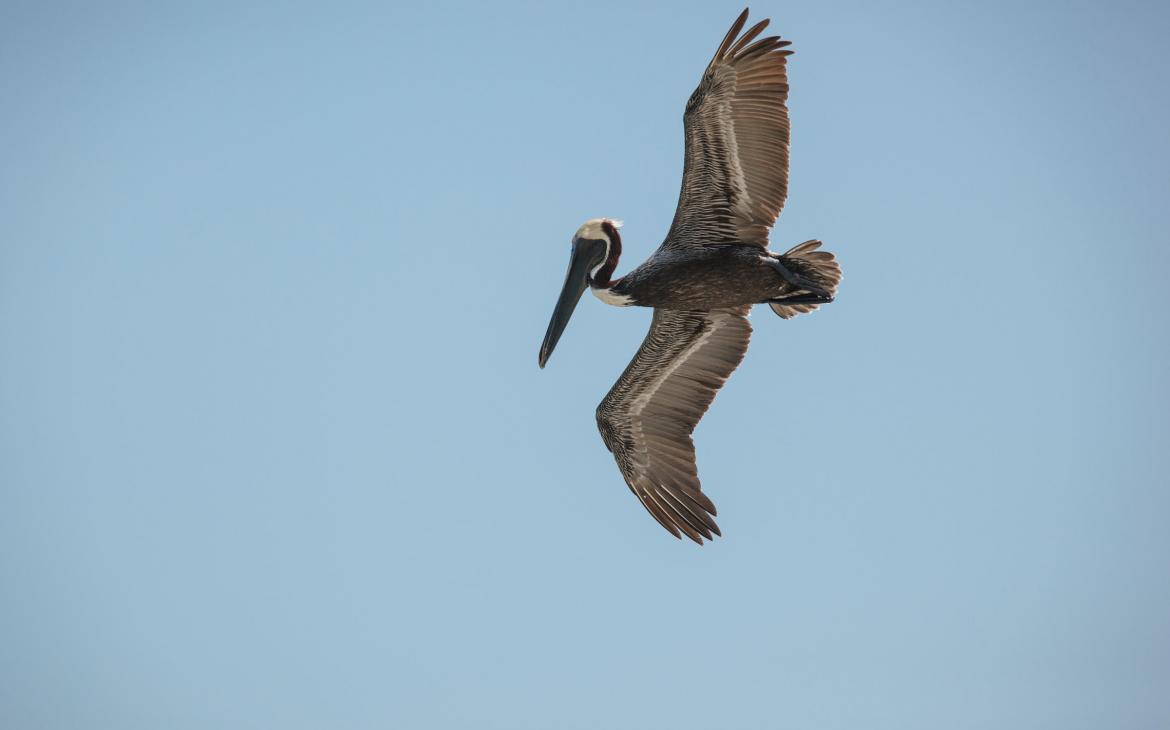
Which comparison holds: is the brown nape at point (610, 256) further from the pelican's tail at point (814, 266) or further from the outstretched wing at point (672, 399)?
the pelican's tail at point (814, 266)

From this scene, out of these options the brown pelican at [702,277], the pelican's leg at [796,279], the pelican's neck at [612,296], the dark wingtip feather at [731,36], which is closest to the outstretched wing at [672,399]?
the brown pelican at [702,277]

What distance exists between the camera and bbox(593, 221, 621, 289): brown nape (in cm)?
1451

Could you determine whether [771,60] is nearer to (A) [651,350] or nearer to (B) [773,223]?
(B) [773,223]

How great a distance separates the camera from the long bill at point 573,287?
579 inches

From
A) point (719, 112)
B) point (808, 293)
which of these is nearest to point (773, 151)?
point (719, 112)

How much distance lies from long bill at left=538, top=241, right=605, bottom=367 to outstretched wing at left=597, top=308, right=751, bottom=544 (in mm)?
932

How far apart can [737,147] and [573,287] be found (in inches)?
93.7

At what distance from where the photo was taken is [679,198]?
13922mm

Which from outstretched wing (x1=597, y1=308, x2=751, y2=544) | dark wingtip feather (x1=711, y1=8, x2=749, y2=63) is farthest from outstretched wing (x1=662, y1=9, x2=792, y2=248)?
outstretched wing (x1=597, y1=308, x2=751, y2=544)

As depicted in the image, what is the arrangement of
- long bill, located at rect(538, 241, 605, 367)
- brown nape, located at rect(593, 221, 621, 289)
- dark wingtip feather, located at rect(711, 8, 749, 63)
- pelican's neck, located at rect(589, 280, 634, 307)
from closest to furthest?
dark wingtip feather, located at rect(711, 8, 749, 63) < pelican's neck, located at rect(589, 280, 634, 307) < brown nape, located at rect(593, 221, 621, 289) < long bill, located at rect(538, 241, 605, 367)

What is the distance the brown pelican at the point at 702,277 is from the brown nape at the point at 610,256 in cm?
1

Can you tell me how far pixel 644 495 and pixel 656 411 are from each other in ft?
3.00

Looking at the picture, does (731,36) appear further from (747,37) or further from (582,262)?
(582,262)

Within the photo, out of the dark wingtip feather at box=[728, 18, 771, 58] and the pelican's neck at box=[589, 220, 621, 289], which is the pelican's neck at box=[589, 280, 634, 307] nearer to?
the pelican's neck at box=[589, 220, 621, 289]
